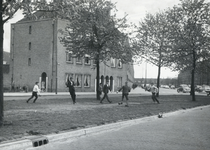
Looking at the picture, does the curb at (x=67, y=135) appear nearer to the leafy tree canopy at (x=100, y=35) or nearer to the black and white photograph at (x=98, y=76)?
the black and white photograph at (x=98, y=76)

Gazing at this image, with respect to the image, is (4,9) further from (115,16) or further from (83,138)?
(115,16)

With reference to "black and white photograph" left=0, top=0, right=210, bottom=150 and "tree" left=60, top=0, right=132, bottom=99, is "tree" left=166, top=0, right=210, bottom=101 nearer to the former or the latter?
"black and white photograph" left=0, top=0, right=210, bottom=150

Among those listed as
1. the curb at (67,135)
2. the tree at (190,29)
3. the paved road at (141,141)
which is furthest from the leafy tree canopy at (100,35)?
the paved road at (141,141)

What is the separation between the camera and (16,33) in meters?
44.1

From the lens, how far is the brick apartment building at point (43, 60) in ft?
130

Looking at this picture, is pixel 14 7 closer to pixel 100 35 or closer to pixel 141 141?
pixel 141 141

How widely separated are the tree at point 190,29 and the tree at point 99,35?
527 cm

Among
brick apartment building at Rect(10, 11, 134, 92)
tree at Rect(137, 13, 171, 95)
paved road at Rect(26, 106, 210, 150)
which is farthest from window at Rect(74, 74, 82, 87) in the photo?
paved road at Rect(26, 106, 210, 150)

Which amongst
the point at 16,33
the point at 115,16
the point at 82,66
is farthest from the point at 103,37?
the point at 16,33

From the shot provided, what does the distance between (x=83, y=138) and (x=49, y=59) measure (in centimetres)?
3299

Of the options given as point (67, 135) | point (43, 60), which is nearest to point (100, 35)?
point (67, 135)

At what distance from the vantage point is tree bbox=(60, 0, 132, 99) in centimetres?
2223

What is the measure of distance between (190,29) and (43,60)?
22.8 meters

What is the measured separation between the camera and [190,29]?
81.8 ft
